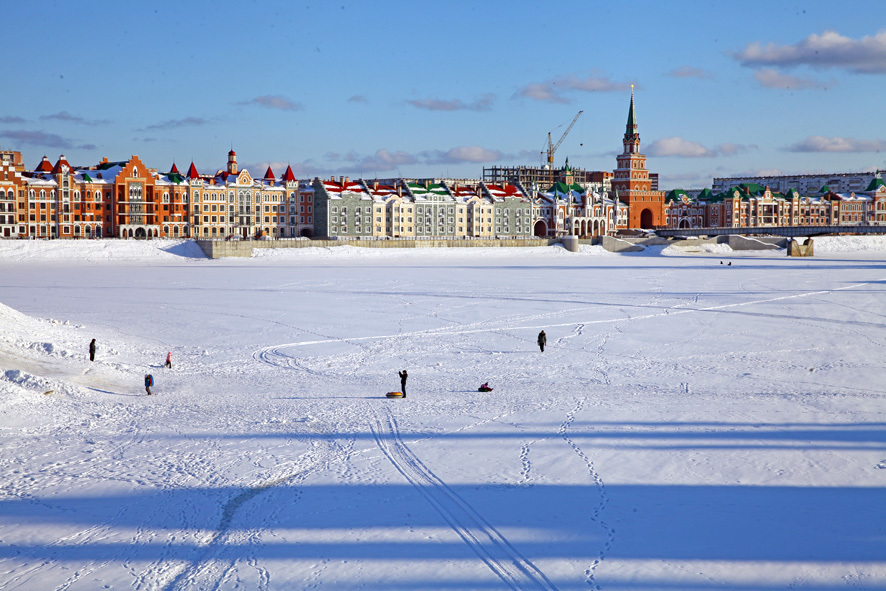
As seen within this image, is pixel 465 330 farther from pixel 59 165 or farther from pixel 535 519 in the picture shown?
pixel 59 165

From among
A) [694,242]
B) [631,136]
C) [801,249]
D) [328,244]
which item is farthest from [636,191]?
[328,244]

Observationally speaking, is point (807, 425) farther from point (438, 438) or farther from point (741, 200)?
point (741, 200)

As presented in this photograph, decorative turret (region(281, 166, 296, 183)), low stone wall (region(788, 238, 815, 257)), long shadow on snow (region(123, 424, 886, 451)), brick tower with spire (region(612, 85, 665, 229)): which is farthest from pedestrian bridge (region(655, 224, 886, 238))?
long shadow on snow (region(123, 424, 886, 451))

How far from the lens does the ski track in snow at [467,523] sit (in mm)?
8703

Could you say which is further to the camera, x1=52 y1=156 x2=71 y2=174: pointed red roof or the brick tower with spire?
the brick tower with spire

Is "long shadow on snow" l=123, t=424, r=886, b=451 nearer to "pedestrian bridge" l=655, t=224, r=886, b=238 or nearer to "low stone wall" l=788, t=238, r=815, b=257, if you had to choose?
"low stone wall" l=788, t=238, r=815, b=257

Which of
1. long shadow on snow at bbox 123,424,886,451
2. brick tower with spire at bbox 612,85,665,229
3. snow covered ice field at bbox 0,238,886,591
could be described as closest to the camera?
snow covered ice field at bbox 0,238,886,591

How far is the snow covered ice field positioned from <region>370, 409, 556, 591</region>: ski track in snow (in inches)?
1.4

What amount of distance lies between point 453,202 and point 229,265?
54.1 metres

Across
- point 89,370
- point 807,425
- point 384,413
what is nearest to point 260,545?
point 384,413

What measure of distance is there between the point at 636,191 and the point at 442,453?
130 metres

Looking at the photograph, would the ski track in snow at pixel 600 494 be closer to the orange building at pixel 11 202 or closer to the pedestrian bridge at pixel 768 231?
the orange building at pixel 11 202

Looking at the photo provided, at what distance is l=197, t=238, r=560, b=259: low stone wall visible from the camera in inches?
2857

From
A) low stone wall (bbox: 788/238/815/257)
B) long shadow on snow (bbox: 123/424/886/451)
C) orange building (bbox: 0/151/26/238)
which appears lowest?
long shadow on snow (bbox: 123/424/886/451)
